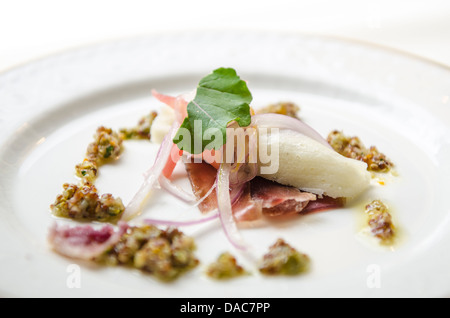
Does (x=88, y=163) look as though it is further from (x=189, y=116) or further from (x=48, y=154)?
(x=189, y=116)

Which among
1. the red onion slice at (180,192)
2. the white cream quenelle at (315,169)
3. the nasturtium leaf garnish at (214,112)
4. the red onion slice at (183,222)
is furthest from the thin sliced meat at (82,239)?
the white cream quenelle at (315,169)

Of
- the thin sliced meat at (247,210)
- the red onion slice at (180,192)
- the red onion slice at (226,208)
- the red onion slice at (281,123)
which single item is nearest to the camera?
the red onion slice at (226,208)

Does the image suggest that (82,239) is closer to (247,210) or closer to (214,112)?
(247,210)

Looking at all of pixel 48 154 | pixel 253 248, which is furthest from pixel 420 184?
pixel 48 154

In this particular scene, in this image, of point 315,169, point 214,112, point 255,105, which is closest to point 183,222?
point 214,112

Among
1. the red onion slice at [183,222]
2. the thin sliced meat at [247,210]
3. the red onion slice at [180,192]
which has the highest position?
the red onion slice at [180,192]

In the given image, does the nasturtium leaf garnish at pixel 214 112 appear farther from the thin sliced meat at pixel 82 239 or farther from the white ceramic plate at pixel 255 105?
the thin sliced meat at pixel 82 239
